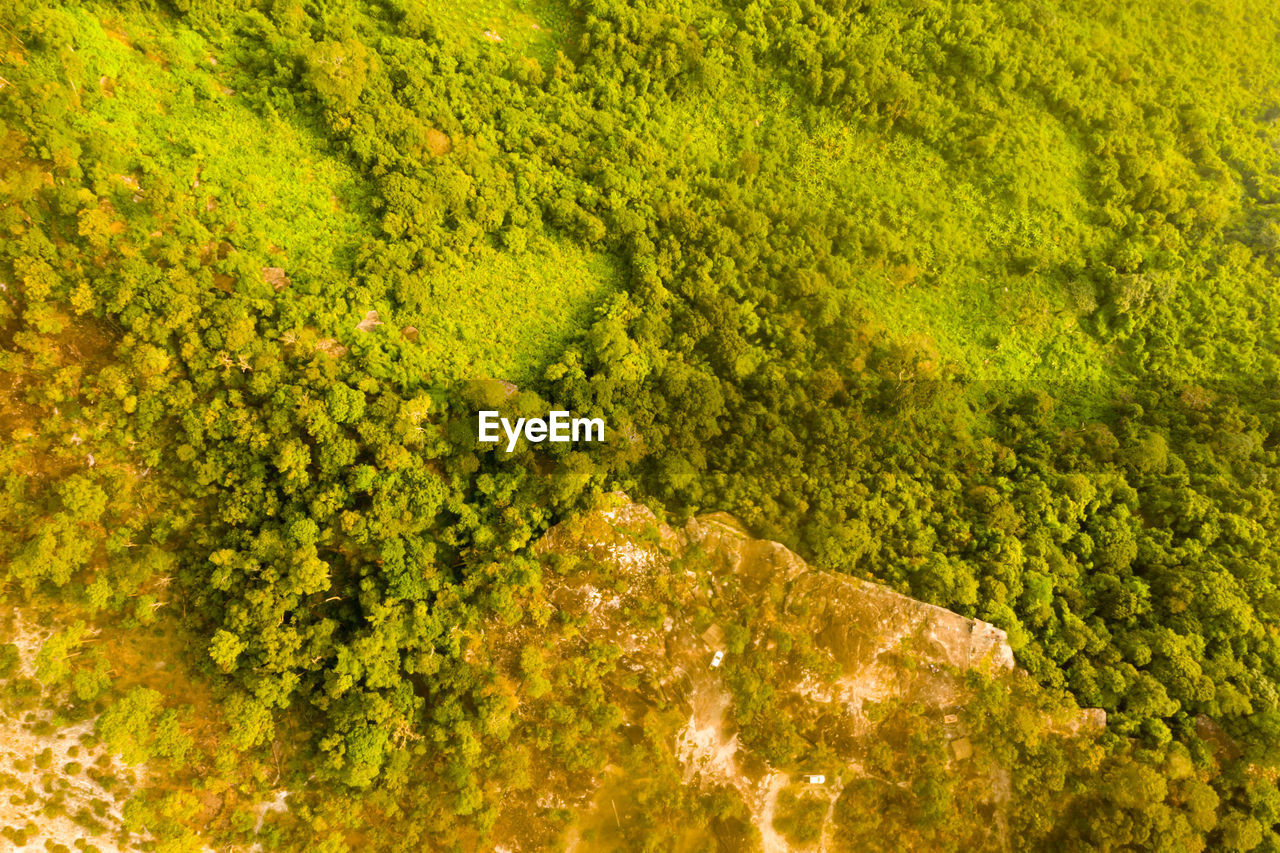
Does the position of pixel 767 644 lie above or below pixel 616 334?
below

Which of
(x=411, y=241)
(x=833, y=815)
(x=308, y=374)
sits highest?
(x=411, y=241)

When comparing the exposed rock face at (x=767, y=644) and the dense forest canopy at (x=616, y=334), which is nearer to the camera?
the dense forest canopy at (x=616, y=334)

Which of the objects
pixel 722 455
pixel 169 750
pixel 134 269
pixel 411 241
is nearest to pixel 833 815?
pixel 722 455

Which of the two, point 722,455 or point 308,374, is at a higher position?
point 722,455

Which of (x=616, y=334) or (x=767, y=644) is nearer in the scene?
(x=767, y=644)

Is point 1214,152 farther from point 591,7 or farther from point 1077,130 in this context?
point 591,7

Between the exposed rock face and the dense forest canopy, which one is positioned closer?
the dense forest canopy

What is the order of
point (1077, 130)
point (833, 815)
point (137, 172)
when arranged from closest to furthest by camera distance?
point (833, 815) → point (137, 172) → point (1077, 130)

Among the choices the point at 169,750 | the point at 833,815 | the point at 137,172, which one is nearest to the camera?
the point at 169,750
